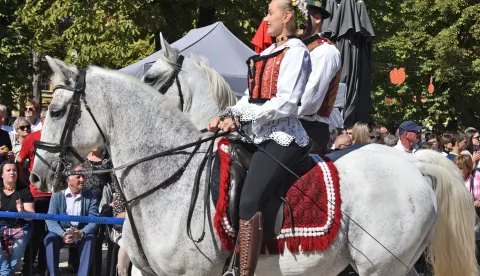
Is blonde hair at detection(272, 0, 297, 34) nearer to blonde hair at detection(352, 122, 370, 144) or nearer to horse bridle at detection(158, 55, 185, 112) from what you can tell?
horse bridle at detection(158, 55, 185, 112)

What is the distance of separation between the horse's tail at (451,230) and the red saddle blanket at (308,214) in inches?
40.2

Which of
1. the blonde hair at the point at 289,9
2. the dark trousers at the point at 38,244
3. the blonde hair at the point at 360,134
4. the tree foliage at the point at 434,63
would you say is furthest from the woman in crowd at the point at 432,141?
the tree foliage at the point at 434,63

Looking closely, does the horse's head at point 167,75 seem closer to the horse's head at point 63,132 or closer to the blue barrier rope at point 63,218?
the blue barrier rope at point 63,218

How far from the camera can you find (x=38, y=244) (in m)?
10.3

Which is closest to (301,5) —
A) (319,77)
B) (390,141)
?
(319,77)

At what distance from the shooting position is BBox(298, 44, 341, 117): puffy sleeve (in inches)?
222

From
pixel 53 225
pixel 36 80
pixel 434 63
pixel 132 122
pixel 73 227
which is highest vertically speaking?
pixel 132 122

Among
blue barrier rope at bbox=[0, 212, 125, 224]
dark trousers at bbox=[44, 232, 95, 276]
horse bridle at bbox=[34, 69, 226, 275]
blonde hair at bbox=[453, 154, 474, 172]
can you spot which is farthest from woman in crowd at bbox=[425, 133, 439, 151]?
horse bridle at bbox=[34, 69, 226, 275]

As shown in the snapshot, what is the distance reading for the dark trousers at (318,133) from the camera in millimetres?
6066

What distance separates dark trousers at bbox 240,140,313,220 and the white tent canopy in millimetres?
6041

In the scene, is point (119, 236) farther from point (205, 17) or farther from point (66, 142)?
point (205, 17)

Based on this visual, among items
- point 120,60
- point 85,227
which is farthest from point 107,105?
point 120,60

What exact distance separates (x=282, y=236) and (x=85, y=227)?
479cm

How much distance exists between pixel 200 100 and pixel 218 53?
13.3 ft
